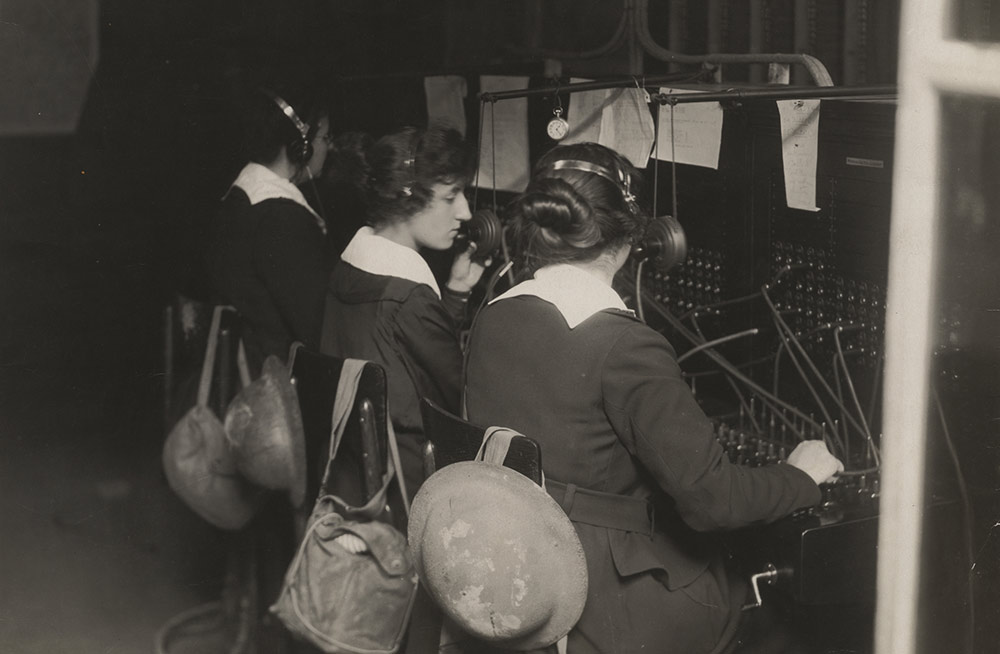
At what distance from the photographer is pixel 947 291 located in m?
1.67

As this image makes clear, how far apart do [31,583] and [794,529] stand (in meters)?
2.61

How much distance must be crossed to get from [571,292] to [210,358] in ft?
5.25

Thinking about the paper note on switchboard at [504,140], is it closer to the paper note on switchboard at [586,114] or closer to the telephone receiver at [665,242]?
the paper note on switchboard at [586,114]

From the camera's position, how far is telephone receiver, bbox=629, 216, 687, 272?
7.60 feet

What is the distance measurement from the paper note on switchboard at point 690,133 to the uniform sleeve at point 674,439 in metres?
0.73

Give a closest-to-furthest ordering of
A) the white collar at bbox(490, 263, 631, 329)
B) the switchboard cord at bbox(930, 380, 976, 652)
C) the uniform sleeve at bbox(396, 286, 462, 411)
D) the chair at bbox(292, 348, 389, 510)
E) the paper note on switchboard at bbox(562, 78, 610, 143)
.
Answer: the switchboard cord at bbox(930, 380, 976, 652) < the white collar at bbox(490, 263, 631, 329) < the chair at bbox(292, 348, 389, 510) < the uniform sleeve at bbox(396, 286, 462, 411) < the paper note on switchboard at bbox(562, 78, 610, 143)

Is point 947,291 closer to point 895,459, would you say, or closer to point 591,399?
point 895,459

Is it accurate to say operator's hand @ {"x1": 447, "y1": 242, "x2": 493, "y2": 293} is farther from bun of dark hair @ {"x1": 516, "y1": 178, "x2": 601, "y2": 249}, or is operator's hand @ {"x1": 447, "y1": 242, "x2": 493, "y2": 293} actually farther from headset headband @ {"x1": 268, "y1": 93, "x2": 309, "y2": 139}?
bun of dark hair @ {"x1": 516, "y1": 178, "x2": 601, "y2": 249}

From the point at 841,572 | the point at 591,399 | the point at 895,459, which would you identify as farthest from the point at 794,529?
the point at 591,399

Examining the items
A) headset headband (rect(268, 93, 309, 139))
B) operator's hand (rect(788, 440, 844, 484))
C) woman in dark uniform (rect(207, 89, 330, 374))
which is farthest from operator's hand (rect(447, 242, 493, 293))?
operator's hand (rect(788, 440, 844, 484))

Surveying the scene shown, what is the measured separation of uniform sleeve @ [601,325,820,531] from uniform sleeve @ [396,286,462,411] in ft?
2.59

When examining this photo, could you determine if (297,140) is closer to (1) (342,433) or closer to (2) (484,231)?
Result: (2) (484,231)

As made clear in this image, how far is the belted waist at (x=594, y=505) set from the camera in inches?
79.1

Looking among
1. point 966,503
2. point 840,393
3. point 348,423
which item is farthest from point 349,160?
point 966,503
